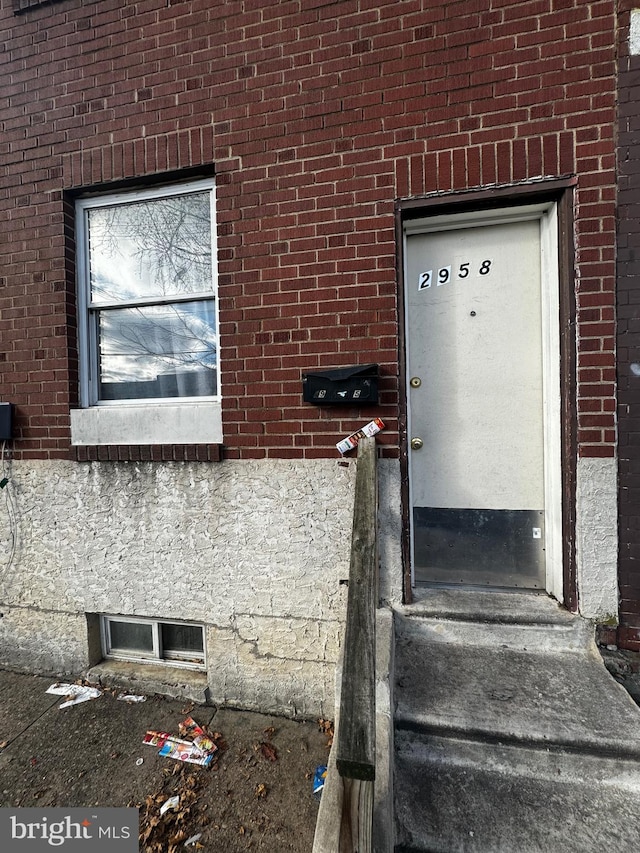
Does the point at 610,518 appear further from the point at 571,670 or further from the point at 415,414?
the point at 415,414

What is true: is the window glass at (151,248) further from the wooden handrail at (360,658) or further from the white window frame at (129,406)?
the wooden handrail at (360,658)

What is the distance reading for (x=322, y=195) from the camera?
2.55 metres

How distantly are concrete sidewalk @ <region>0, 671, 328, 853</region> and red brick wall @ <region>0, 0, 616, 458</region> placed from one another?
1702mm

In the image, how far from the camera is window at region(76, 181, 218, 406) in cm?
291

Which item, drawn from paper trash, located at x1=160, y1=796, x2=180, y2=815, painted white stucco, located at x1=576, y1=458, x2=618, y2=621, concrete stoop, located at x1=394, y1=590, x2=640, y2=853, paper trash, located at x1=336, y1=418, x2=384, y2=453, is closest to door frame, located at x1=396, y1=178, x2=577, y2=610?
painted white stucco, located at x1=576, y1=458, x2=618, y2=621

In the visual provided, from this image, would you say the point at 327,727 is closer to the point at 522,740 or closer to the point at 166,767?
the point at 166,767

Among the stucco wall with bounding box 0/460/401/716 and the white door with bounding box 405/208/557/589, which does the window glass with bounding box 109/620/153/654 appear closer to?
the stucco wall with bounding box 0/460/401/716

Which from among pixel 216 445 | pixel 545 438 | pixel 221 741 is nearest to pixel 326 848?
pixel 221 741

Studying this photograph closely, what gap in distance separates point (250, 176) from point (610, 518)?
9.92ft

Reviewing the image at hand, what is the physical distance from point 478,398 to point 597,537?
103 cm

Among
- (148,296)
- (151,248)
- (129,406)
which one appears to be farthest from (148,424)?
(151,248)

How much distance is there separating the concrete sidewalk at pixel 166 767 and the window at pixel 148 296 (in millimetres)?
2099

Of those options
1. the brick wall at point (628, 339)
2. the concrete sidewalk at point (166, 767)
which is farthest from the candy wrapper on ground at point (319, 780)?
the brick wall at point (628, 339)

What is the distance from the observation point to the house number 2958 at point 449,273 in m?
2.55
